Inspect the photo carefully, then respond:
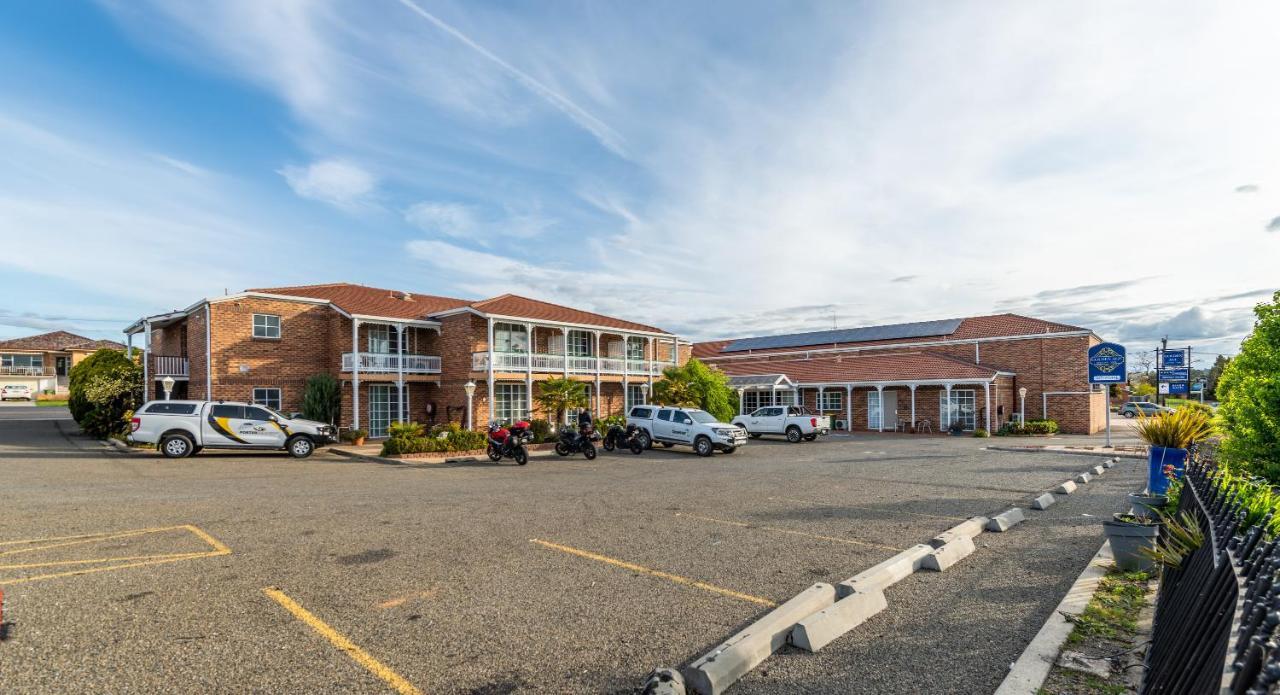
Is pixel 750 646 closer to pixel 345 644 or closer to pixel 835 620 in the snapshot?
pixel 835 620

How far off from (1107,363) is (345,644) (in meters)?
24.5

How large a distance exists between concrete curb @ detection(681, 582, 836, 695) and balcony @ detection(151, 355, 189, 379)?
27369 mm

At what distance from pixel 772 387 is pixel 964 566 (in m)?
29.8

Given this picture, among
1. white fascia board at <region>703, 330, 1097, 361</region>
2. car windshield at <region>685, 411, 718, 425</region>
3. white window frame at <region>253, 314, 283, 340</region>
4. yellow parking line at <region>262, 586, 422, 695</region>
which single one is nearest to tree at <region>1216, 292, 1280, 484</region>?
yellow parking line at <region>262, 586, 422, 695</region>

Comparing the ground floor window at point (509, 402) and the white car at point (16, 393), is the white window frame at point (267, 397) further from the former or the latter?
the white car at point (16, 393)

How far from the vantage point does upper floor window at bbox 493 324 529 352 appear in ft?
88.7

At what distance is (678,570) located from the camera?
6.50m

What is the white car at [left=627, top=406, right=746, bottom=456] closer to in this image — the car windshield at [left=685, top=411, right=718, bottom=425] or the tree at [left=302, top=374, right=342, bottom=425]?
the car windshield at [left=685, top=411, right=718, bottom=425]

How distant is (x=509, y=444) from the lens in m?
17.3

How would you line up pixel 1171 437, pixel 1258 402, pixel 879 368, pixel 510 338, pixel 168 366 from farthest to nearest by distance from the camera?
pixel 879 368, pixel 510 338, pixel 168 366, pixel 1171 437, pixel 1258 402

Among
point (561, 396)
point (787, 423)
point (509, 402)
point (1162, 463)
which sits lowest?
point (787, 423)

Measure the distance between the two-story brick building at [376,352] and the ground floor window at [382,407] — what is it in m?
0.04

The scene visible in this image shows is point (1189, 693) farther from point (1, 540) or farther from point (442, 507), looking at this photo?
point (1, 540)

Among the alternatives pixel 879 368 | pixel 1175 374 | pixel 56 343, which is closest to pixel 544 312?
pixel 879 368
